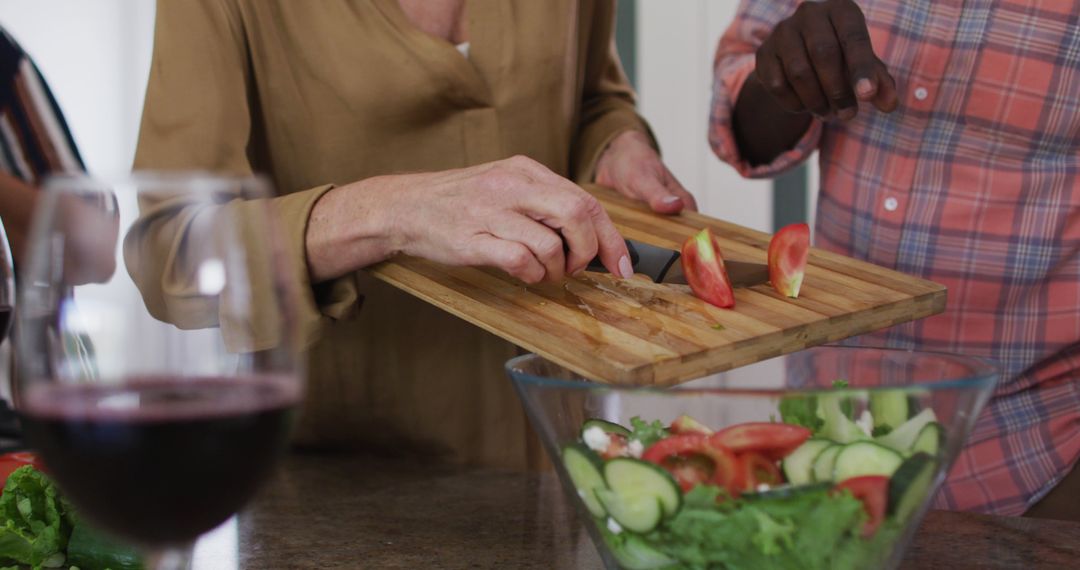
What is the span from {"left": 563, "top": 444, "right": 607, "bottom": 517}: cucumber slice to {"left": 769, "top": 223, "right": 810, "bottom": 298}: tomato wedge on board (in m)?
0.38

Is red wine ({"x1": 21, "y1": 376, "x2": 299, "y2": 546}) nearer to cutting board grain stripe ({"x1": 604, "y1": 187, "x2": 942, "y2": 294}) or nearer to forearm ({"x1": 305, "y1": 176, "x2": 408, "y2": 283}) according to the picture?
forearm ({"x1": 305, "y1": 176, "x2": 408, "y2": 283})

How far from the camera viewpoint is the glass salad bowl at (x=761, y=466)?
763 mm

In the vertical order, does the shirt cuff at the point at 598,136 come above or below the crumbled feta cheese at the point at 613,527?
above

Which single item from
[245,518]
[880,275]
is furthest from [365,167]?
[880,275]

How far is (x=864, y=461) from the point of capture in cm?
78

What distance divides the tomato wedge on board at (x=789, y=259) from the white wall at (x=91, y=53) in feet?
10.7

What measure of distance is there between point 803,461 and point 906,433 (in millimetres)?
83

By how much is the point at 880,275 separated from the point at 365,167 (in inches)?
23.4

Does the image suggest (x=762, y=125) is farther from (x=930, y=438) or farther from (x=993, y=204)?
(x=930, y=438)

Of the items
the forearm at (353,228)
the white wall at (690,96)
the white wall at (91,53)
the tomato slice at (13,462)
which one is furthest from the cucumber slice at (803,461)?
the white wall at (91,53)

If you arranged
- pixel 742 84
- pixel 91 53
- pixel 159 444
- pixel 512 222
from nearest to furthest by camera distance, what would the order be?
1. pixel 159 444
2. pixel 512 222
3. pixel 742 84
4. pixel 91 53

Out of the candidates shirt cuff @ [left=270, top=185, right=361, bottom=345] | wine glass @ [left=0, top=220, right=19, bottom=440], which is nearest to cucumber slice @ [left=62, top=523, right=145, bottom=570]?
wine glass @ [left=0, top=220, right=19, bottom=440]

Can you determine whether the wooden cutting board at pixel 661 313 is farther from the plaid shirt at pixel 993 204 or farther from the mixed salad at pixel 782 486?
the plaid shirt at pixel 993 204

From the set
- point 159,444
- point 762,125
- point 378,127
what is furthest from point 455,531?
point 762,125
